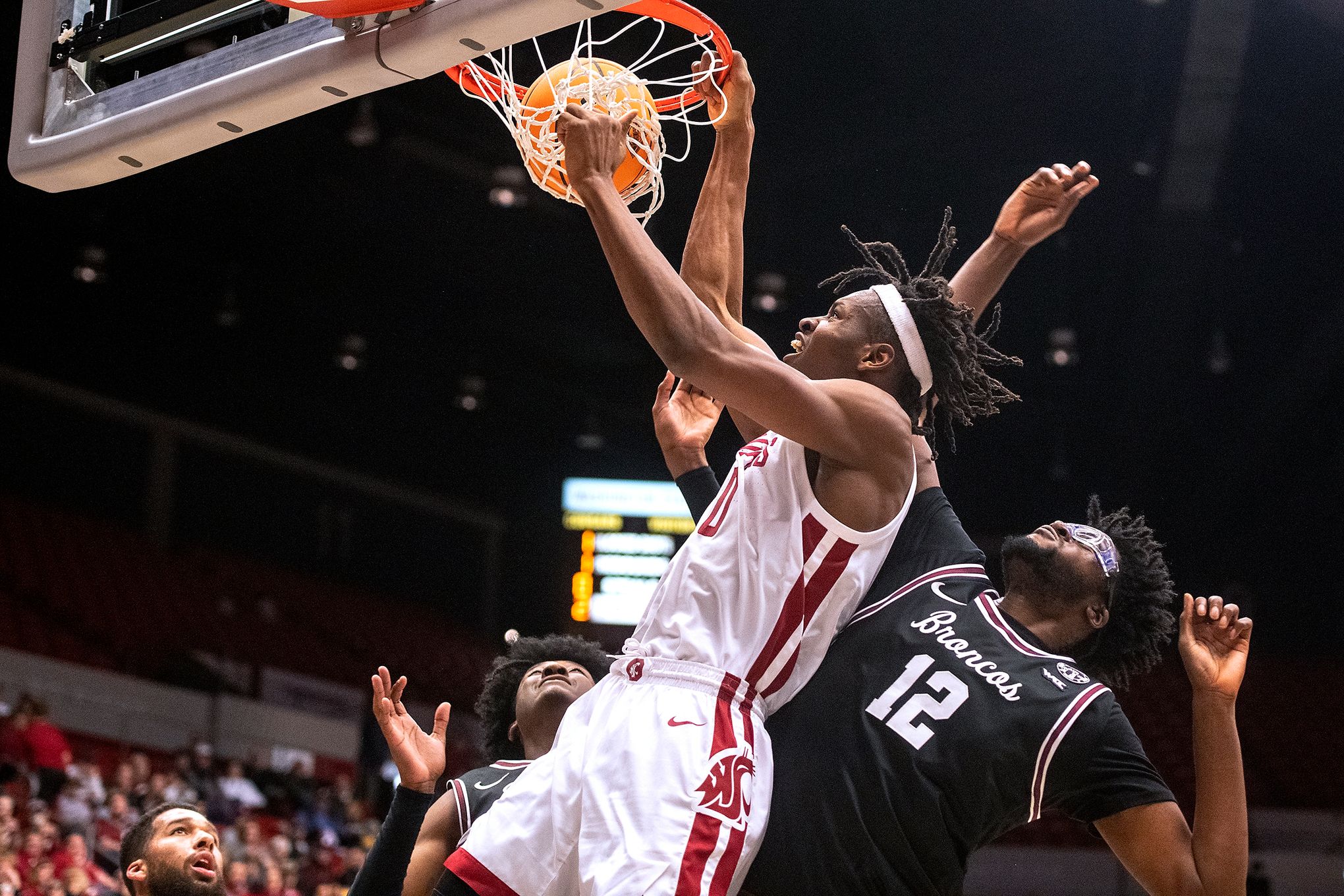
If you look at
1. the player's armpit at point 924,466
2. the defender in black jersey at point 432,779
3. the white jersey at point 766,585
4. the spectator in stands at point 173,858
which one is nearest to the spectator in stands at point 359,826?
the spectator in stands at point 173,858

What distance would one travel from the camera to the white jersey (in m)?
2.36

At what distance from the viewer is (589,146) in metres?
2.43

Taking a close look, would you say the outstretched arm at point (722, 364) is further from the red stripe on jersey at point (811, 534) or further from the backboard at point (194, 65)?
the backboard at point (194, 65)

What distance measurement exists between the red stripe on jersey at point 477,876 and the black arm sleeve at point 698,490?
97cm

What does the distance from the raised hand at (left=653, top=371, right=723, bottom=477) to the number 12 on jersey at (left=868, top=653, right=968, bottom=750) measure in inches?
32.7

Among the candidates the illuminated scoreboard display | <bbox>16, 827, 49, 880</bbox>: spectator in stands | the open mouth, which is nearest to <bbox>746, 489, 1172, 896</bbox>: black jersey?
the open mouth

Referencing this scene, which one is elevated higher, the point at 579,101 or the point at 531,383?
the point at 579,101

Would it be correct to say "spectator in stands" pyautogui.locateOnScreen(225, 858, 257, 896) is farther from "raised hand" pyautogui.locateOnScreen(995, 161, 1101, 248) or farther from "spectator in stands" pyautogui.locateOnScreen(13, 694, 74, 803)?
"raised hand" pyautogui.locateOnScreen(995, 161, 1101, 248)

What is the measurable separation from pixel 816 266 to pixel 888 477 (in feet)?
27.5

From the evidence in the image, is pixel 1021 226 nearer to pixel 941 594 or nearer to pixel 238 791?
pixel 941 594

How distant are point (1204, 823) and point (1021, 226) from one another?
1.38 meters

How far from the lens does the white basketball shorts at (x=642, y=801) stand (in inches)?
86.4

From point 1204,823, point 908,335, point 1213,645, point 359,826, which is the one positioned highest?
point 908,335

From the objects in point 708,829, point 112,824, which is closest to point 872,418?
point 708,829
